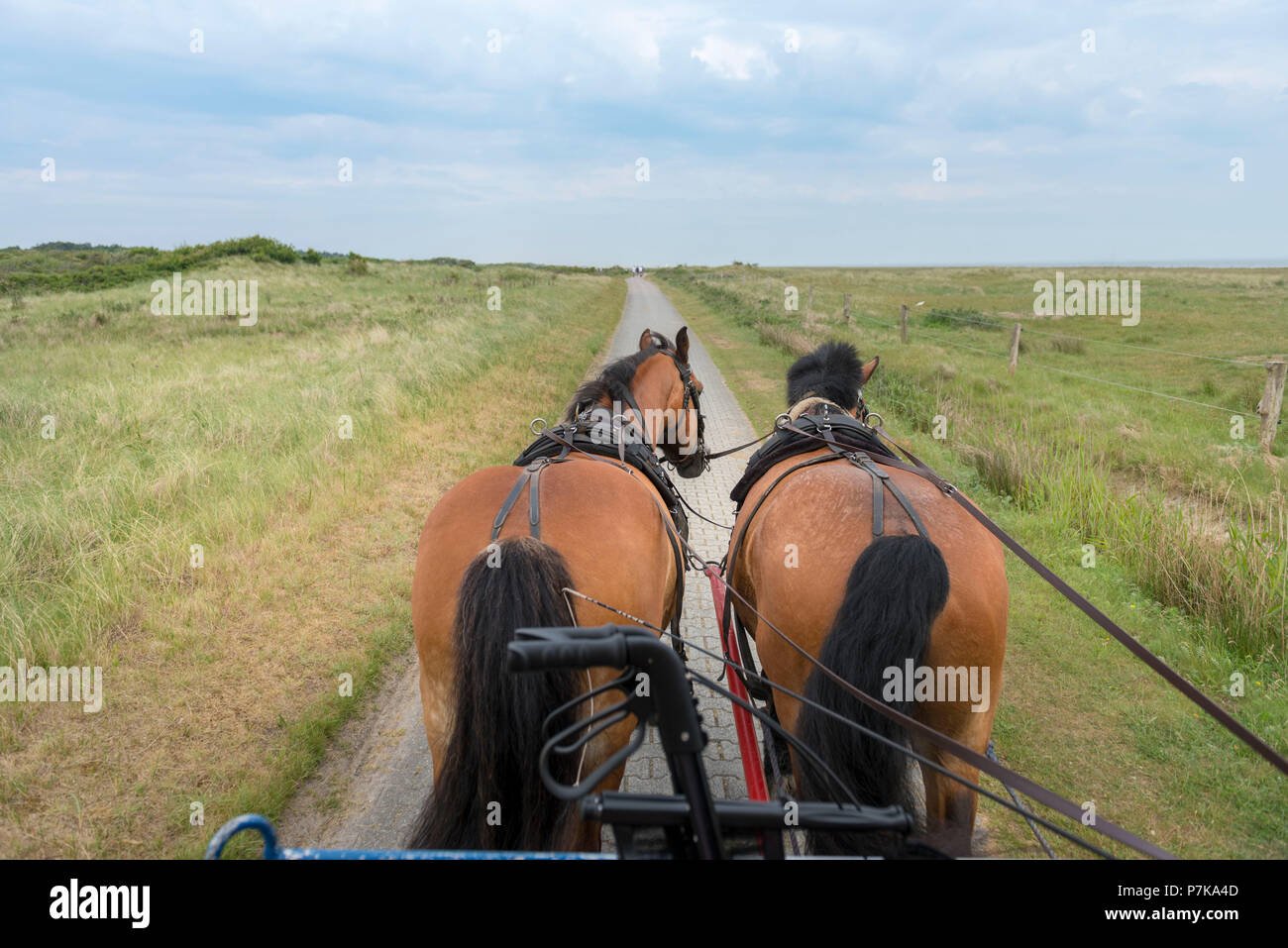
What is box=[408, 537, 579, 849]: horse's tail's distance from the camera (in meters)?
2.08

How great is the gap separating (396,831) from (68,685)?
7.80 feet

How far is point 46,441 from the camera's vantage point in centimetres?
732

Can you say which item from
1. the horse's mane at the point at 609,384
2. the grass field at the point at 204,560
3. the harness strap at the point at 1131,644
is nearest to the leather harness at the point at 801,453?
the harness strap at the point at 1131,644

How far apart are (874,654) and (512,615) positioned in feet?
3.93

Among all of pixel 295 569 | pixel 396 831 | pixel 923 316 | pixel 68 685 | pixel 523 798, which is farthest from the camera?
pixel 923 316

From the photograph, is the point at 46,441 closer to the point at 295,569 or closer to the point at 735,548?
the point at 295,569

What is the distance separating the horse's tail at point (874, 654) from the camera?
84.9 inches
